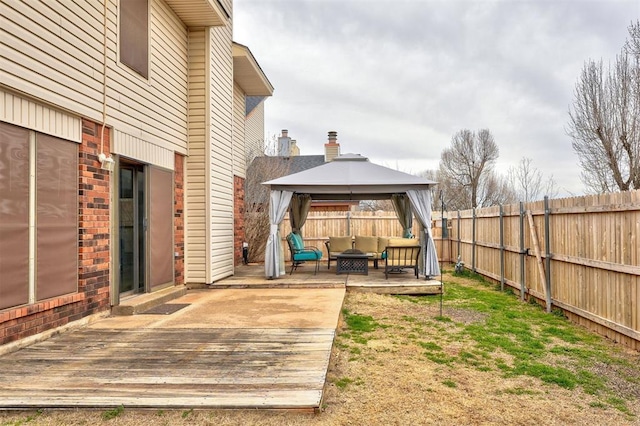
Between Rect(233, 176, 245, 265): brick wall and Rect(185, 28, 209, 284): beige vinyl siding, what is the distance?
3.15m

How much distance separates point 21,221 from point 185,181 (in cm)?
400

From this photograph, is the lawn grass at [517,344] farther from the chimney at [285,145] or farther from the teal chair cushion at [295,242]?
the chimney at [285,145]

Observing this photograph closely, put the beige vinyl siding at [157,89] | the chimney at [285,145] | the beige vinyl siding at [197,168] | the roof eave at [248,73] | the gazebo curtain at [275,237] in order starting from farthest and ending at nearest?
1. the chimney at [285,145]
2. the roof eave at [248,73]
3. the gazebo curtain at [275,237]
4. the beige vinyl siding at [197,168]
5. the beige vinyl siding at [157,89]

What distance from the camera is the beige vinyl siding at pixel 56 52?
4121 mm

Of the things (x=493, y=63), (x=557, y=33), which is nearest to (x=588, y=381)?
(x=557, y=33)

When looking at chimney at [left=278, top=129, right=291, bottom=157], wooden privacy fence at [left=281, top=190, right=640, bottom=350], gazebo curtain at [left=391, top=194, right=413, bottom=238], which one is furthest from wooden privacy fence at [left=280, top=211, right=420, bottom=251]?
chimney at [left=278, top=129, right=291, bottom=157]

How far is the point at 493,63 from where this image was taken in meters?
15.1

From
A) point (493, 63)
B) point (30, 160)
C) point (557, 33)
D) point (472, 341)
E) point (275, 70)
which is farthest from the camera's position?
point (275, 70)

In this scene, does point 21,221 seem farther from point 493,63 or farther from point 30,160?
point 493,63

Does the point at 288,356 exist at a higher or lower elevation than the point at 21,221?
lower

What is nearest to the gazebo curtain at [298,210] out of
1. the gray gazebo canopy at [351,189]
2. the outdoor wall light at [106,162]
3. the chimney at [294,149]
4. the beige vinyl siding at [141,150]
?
the gray gazebo canopy at [351,189]

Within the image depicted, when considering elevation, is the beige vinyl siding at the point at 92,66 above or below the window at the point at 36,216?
above

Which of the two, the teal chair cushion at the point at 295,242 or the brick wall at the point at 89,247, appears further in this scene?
the teal chair cushion at the point at 295,242

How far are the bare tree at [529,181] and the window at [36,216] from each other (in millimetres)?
23248
